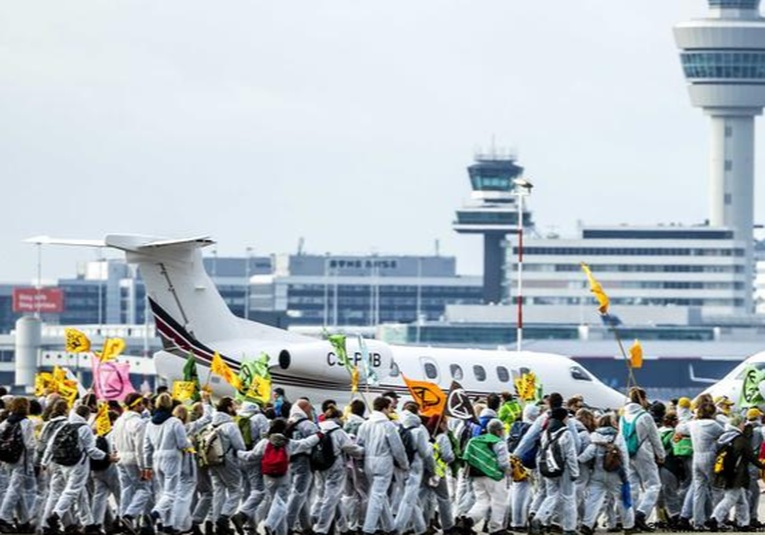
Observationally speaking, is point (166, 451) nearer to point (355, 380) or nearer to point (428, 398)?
point (428, 398)

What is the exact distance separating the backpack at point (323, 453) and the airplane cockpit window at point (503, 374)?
22913mm

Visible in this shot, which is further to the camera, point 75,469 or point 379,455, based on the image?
point 379,455

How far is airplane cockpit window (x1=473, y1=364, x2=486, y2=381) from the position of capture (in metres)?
57.8

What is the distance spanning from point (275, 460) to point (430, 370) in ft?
71.7

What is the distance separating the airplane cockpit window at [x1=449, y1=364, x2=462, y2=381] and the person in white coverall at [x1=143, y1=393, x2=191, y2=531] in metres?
22.3

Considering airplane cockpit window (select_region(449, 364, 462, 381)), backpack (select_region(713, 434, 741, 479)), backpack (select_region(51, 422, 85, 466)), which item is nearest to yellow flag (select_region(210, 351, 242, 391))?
airplane cockpit window (select_region(449, 364, 462, 381))

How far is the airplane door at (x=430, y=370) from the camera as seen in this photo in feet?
186

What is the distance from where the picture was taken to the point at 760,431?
3991 cm

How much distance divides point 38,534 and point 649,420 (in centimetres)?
892

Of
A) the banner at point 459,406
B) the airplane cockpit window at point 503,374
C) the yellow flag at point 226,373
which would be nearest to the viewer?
the banner at point 459,406

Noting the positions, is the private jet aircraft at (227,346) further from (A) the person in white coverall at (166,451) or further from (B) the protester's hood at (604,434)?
(A) the person in white coverall at (166,451)

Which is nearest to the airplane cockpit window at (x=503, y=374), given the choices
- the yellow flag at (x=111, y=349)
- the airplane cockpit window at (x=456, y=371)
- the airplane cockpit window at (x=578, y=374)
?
the airplane cockpit window at (x=456, y=371)

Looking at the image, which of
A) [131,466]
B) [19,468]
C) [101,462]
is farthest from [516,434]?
[19,468]

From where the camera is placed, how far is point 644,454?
37.6 metres
